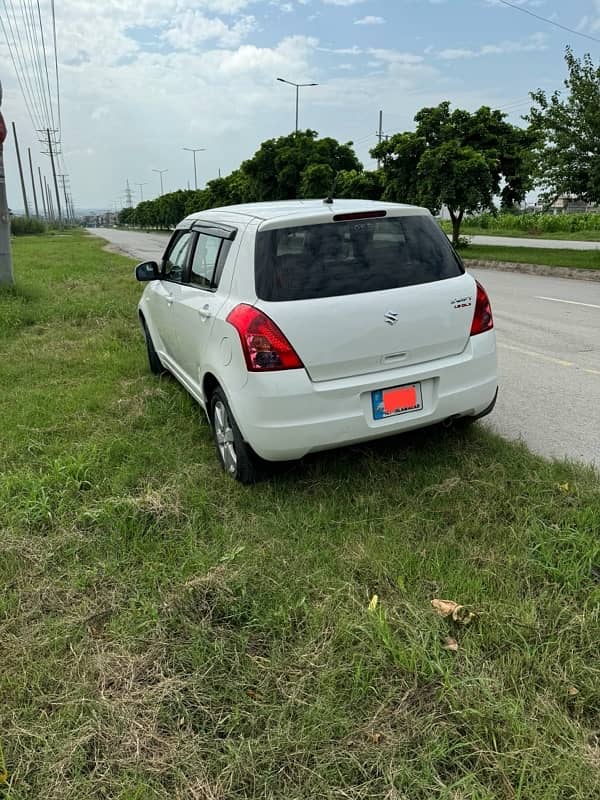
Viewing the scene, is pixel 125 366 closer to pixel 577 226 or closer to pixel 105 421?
pixel 105 421

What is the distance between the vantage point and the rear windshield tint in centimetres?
328

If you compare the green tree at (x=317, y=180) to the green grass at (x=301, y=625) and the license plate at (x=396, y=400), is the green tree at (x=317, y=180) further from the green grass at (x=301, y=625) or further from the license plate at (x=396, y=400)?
the license plate at (x=396, y=400)

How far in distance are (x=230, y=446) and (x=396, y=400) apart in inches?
42.5

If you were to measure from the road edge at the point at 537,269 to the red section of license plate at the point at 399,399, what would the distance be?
12779 mm

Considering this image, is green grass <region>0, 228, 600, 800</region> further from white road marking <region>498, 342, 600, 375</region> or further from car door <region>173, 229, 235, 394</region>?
white road marking <region>498, 342, 600, 375</region>

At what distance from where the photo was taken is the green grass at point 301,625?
1.88 metres

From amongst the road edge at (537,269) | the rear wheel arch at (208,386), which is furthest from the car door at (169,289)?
the road edge at (537,269)

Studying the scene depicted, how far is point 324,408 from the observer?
10.6 ft

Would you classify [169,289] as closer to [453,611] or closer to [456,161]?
[453,611]

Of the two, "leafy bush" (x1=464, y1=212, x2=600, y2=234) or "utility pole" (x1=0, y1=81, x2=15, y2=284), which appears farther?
"leafy bush" (x1=464, y1=212, x2=600, y2=234)

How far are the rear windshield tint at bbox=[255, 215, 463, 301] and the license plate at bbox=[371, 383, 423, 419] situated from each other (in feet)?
1.84

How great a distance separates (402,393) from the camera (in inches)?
133

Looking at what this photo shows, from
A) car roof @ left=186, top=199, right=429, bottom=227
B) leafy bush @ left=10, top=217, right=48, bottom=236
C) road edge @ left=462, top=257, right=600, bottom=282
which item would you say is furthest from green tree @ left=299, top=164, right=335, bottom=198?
leafy bush @ left=10, top=217, right=48, bottom=236

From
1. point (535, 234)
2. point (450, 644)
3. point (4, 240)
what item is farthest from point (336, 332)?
point (535, 234)
